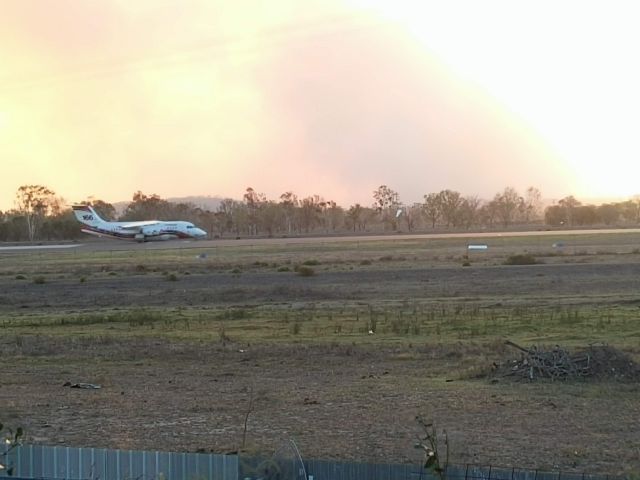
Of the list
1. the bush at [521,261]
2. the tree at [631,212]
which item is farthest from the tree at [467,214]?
the bush at [521,261]

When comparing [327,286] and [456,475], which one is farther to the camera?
[327,286]

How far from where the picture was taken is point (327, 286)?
39.0 meters

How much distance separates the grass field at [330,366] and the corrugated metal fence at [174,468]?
302 centimetres

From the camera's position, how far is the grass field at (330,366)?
1077 centimetres

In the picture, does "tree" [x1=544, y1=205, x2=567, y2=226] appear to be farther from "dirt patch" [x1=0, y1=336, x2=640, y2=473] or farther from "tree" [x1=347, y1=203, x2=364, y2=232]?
"dirt patch" [x1=0, y1=336, x2=640, y2=473]

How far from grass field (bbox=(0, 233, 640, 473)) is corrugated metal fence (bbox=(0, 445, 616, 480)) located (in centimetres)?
302

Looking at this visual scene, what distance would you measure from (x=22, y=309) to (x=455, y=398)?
87.5 ft

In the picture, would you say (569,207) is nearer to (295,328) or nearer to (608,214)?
(608,214)

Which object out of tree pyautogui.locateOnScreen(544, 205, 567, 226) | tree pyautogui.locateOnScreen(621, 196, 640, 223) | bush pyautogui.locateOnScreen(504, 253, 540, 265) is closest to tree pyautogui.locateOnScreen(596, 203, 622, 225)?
tree pyautogui.locateOnScreen(621, 196, 640, 223)

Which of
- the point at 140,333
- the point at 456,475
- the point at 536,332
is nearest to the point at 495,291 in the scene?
the point at 536,332

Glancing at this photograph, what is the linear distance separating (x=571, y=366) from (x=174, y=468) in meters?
10.5

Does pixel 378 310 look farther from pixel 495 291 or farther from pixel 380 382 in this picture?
pixel 380 382

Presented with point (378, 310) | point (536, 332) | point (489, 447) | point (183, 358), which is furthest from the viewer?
point (378, 310)

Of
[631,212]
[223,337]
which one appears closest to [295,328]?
[223,337]
